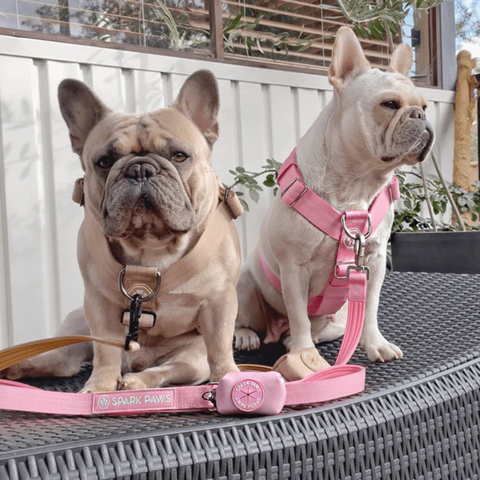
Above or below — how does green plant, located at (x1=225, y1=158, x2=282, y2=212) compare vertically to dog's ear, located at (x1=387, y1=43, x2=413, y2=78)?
below

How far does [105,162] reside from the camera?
1.15 meters

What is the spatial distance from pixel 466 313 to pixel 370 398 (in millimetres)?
709

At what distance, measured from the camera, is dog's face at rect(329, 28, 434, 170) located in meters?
1.47

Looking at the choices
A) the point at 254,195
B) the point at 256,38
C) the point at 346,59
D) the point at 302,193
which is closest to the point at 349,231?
the point at 302,193

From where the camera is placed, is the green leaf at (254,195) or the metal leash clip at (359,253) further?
the green leaf at (254,195)

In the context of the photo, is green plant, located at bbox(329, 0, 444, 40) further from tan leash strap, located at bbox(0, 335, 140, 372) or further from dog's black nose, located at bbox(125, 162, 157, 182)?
tan leash strap, located at bbox(0, 335, 140, 372)

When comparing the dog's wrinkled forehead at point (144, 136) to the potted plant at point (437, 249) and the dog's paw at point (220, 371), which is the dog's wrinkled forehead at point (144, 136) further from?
the potted plant at point (437, 249)

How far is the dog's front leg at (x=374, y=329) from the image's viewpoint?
1386 millimetres

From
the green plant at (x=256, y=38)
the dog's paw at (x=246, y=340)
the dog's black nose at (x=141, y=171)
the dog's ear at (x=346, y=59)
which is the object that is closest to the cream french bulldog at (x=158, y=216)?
the dog's black nose at (x=141, y=171)

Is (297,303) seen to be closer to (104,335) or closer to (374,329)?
(374,329)

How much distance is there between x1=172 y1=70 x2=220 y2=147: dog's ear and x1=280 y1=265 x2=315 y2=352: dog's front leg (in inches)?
16.1

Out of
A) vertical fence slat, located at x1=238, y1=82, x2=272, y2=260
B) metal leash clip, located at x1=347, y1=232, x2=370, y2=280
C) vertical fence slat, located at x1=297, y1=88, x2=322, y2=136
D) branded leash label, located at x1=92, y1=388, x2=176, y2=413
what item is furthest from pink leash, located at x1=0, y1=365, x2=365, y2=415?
vertical fence slat, located at x1=297, y1=88, x2=322, y2=136

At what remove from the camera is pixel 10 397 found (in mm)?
941

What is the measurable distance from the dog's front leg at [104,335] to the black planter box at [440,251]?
6.35 ft
